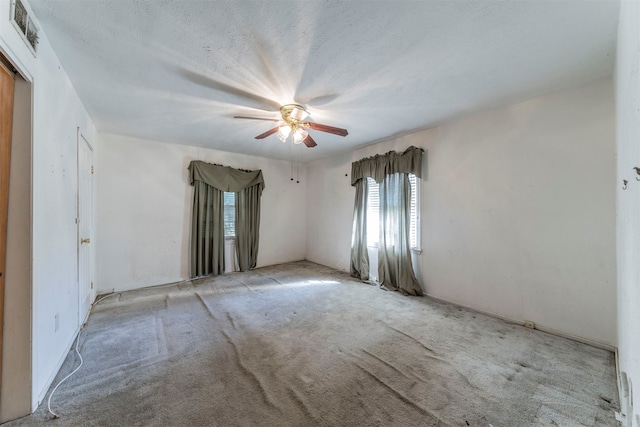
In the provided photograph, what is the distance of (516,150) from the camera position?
263 cm

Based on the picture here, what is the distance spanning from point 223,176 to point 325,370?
375 centimetres

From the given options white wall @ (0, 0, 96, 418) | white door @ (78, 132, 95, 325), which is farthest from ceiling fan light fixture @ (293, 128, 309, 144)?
white door @ (78, 132, 95, 325)

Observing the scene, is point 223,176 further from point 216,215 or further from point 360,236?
point 360,236

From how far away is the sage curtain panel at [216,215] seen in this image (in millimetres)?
4242

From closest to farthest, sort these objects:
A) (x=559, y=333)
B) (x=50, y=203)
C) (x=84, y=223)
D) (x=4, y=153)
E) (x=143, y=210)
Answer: (x=4, y=153), (x=50, y=203), (x=559, y=333), (x=84, y=223), (x=143, y=210)

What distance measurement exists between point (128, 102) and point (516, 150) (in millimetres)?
4242

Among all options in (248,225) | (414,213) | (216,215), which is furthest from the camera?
(248,225)

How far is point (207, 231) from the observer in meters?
4.32

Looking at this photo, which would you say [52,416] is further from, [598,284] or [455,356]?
[598,284]

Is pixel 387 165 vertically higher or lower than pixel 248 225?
higher

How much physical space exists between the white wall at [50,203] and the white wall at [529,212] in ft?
12.5

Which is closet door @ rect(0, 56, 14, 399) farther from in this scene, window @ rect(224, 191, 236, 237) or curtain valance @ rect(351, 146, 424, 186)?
curtain valance @ rect(351, 146, 424, 186)

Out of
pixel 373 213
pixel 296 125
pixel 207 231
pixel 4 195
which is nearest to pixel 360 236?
pixel 373 213

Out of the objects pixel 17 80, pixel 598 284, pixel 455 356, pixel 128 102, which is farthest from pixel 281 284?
pixel 598 284
